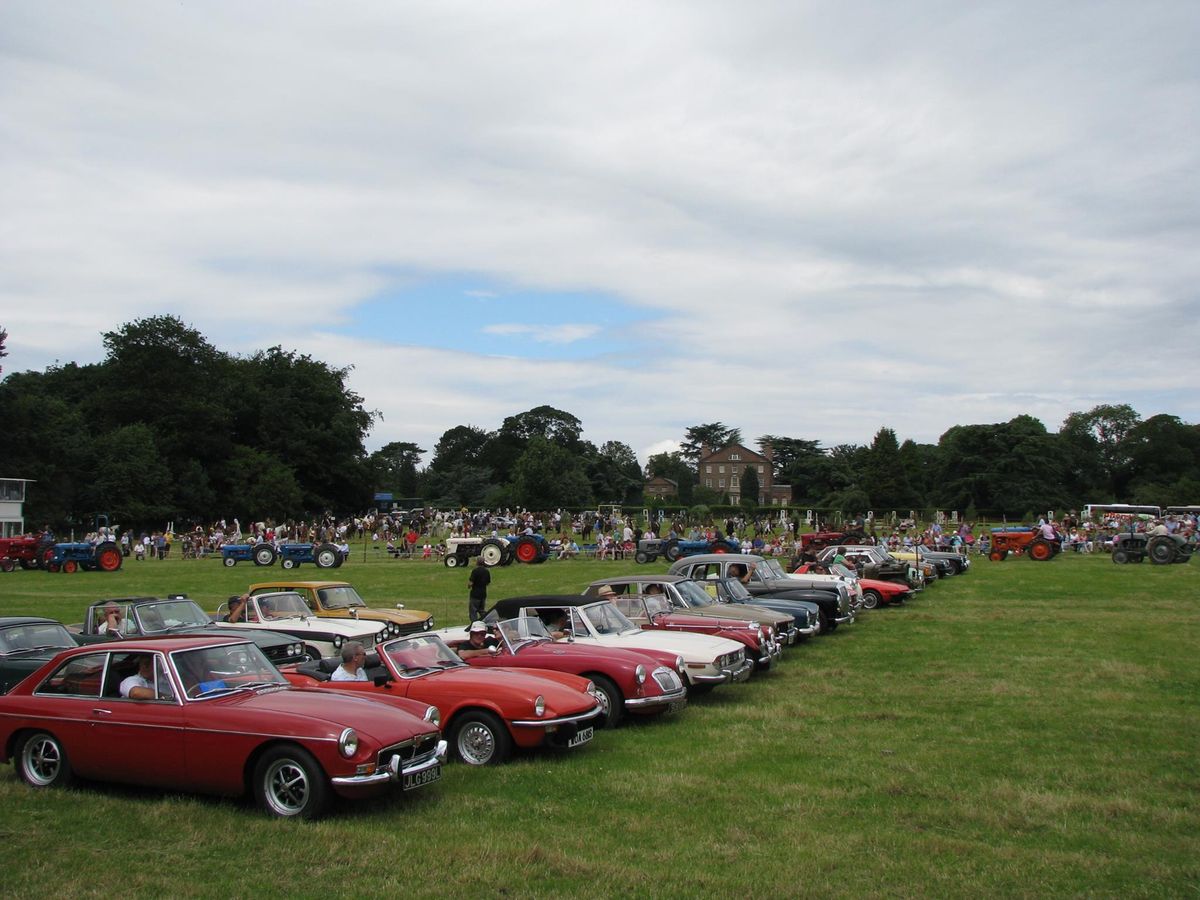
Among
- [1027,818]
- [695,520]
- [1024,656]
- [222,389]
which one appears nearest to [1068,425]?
[695,520]

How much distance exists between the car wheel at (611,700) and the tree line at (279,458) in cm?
6424

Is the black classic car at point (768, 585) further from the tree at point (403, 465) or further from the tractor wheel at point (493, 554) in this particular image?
the tree at point (403, 465)

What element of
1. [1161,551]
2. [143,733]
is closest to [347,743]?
[143,733]

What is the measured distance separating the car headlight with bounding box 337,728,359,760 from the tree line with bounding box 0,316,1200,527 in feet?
218

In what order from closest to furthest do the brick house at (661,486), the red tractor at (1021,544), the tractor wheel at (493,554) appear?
1. the tractor wheel at (493,554)
2. the red tractor at (1021,544)
3. the brick house at (661,486)

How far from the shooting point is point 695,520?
→ 67562 millimetres

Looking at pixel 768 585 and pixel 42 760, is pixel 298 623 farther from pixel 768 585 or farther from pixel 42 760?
pixel 768 585

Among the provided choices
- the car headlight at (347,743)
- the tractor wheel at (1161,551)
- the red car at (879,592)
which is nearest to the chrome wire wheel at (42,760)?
the car headlight at (347,743)

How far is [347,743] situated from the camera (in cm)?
744

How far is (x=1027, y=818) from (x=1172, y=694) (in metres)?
6.23

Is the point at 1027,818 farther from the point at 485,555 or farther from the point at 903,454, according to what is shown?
the point at 903,454

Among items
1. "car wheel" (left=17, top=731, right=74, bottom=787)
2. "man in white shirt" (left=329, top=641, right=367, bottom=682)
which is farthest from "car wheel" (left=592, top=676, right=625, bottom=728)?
"car wheel" (left=17, top=731, right=74, bottom=787)

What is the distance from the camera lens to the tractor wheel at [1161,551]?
1364 inches

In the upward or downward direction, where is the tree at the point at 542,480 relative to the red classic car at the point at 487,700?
upward
